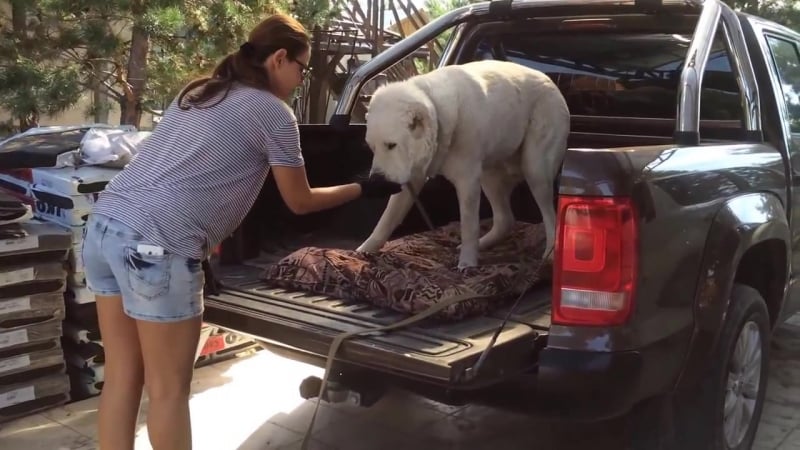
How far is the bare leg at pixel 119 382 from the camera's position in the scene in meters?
2.77

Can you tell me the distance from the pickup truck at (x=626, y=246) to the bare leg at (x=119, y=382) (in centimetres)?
36

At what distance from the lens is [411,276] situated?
9.79 feet

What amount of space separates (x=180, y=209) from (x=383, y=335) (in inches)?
32.0

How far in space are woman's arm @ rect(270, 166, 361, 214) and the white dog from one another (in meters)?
0.39

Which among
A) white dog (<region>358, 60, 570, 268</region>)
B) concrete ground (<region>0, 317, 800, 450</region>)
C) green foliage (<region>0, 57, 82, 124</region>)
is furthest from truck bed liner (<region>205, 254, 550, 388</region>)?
green foliage (<region>0, 57, 82, 124</region>)

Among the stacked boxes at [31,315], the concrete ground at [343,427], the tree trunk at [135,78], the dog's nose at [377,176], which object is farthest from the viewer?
the tree trunk at [135,78]

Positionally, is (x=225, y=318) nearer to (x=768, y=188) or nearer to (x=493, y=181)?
(x=493, y=181)

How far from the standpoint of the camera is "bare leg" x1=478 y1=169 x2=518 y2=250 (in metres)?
4.07

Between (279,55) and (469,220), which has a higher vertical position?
A: (279,55)

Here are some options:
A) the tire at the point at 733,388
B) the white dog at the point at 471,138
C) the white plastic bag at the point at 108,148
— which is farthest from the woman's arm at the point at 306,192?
the white plastic bag at the point at 108,148

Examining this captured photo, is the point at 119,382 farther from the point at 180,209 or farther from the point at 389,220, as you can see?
the point at 389,220

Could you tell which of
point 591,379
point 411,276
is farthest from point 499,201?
point 591,379

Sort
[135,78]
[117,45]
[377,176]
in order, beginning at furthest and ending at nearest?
[135,78], [117,45], [377,176]

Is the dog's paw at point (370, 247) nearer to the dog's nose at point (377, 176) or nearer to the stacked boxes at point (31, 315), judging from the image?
the dog's nose at point (377, 176)
